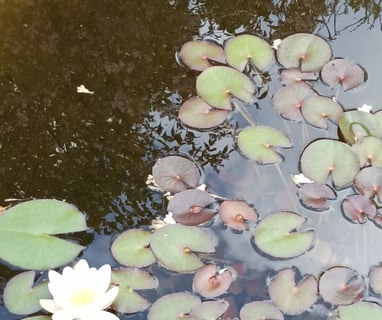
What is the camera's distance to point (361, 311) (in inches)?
57.0

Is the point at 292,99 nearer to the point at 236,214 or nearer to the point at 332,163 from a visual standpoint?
the point at 332,163

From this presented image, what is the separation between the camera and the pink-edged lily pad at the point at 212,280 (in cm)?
148

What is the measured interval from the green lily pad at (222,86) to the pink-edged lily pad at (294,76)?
10 cm

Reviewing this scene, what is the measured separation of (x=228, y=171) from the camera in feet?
5.65

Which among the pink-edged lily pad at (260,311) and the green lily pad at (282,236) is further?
the green lily pad at (282,236)

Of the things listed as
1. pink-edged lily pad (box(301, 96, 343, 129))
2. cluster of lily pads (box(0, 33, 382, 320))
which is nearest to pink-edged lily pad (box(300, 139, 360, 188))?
cluster of lily pads (box(0, 33, 382, 320))

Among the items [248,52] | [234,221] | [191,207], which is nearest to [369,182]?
[234,221]

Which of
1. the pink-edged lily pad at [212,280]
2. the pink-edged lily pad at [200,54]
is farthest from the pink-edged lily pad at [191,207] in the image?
the pink-edged lily pad at [200,54]

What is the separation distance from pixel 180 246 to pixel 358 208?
0.49 metres

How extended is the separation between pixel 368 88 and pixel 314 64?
0.60 ft

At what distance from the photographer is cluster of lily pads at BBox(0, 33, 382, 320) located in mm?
1466

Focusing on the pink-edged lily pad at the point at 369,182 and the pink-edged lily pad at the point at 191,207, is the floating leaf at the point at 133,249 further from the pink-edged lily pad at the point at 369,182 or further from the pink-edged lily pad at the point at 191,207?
the pink-edged lily pad at the point at 369,182

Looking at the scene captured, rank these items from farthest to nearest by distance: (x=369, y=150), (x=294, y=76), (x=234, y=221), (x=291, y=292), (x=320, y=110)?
1. (x=294, y=76)
2. (x=320, y=110)
3. (x=369, y=150)
4. (x=234, y=221)
5. (x=291, y=292)

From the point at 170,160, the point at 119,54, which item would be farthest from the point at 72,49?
the point at 170,160
